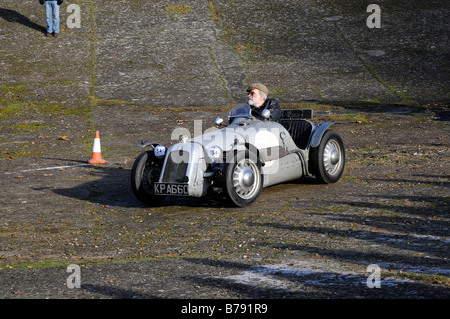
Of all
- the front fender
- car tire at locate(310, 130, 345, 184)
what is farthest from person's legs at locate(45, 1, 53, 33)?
car tire at locate(310, 130, 345, 184)

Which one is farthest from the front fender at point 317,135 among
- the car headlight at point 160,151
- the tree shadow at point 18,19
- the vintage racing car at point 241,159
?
the tree shadow at point 18,19

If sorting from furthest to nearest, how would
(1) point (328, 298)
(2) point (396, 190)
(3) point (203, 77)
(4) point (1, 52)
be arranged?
(4) point (1, 52), (3) point (203, 77), (2) point (396, 190), (1) point (328, 298)

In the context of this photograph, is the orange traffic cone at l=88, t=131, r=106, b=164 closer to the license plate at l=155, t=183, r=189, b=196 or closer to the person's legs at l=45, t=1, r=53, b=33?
the license plate at l=155, t=183, r=189, b=196

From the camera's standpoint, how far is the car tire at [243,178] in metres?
9.52

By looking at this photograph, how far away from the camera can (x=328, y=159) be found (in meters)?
11.2

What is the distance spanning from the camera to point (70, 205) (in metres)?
10.3

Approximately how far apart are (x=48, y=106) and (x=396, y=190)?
10.3 meters

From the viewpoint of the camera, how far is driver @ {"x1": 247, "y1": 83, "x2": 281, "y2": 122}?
1109 cm

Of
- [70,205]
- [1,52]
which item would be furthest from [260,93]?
[1,52]

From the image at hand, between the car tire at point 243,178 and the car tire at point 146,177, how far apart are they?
1.19 metres

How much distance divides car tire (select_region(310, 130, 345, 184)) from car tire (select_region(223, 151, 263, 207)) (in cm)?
129

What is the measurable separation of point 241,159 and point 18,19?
49.7 ft

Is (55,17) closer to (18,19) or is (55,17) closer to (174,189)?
(18,19)
